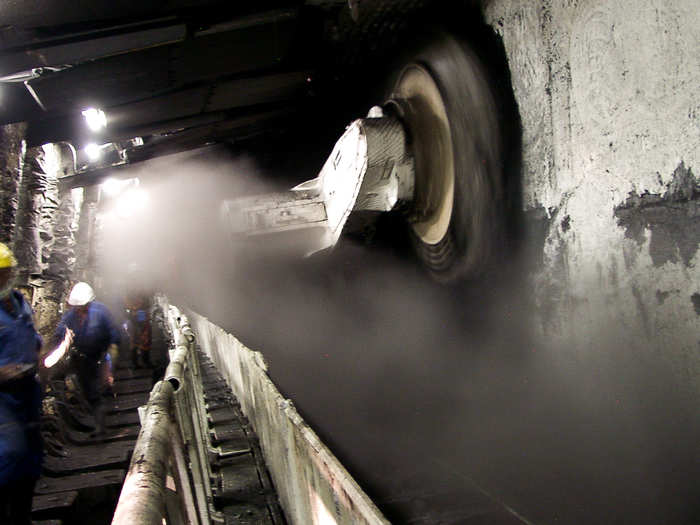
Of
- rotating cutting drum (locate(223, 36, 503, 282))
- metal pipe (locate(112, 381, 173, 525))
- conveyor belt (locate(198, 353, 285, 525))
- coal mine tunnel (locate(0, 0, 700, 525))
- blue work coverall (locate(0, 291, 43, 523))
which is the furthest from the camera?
rotating cutting drum (locate(223, 36, 503, 282))

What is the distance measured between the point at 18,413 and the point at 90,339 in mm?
3452

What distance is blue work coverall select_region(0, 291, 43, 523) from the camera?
2.77 meters

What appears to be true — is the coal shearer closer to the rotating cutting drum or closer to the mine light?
the mine light

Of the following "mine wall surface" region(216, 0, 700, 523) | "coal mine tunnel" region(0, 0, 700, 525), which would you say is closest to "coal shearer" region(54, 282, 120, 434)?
"coal mine tunnel" region(0, 0, 700, 525)

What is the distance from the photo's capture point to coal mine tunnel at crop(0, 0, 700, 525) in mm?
2471

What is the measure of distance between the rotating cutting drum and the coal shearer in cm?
306

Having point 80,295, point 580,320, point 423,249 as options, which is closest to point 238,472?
point 423,249

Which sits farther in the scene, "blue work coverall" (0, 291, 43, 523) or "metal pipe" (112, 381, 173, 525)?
"blue work coverall" (0, 291, 43, 523)

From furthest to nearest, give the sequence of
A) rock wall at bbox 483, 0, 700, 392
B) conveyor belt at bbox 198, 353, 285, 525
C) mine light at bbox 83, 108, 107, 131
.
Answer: mine light at bbox 83, 108, 107, 131
conveyor belt at bbox 198, 353, 285, 525
rock wall at bbox 483, 0, 700, 392

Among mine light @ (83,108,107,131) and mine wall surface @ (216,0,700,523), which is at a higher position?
mine light @ (83,108,107,131)

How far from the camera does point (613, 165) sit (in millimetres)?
2779

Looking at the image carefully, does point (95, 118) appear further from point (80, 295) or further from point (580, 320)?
point (580, 320)

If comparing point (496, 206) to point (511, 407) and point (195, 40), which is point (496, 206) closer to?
point (511, 407)

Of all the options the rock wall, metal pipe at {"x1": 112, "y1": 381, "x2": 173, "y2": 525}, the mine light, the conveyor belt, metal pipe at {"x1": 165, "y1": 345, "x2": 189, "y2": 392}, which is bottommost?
the conveyor belt
